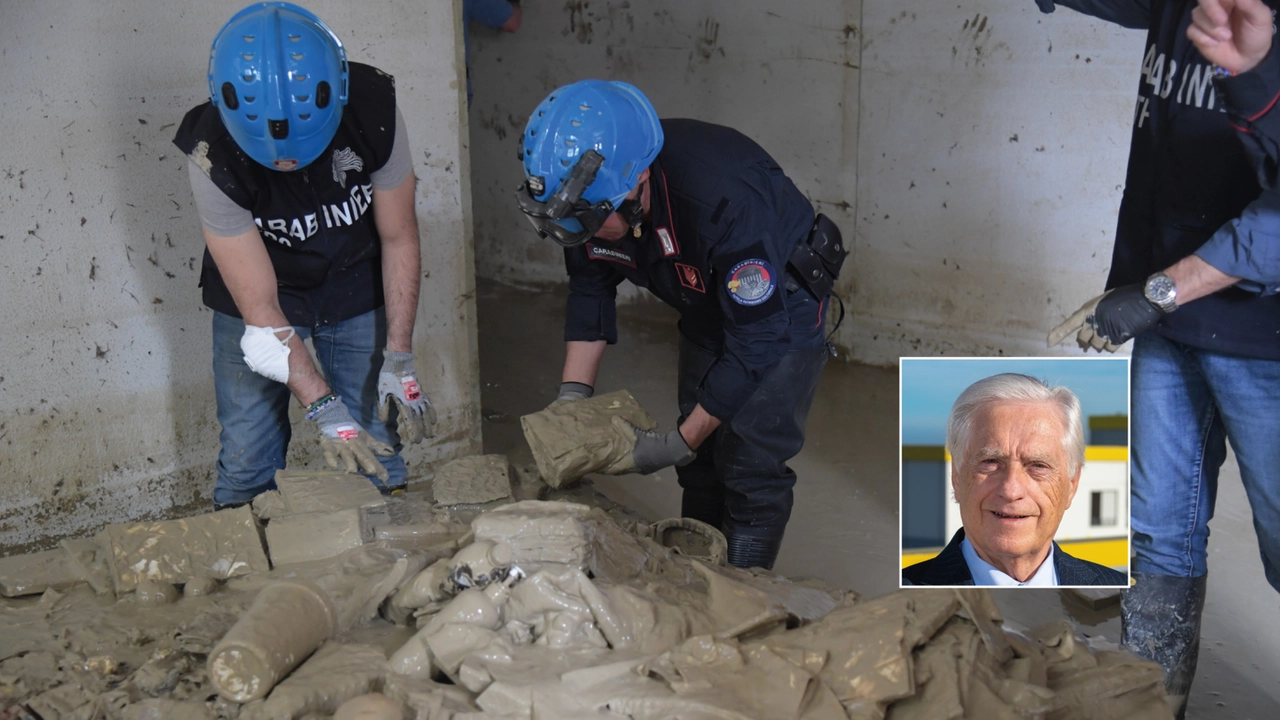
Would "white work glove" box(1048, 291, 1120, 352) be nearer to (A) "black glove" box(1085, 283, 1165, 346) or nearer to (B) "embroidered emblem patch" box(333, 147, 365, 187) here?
(A) "black glove" box(1085, 283, 1165, 346)

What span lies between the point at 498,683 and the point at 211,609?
81 centimetres

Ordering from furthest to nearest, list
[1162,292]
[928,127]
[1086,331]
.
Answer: [928,127]
[1086,331]
[1162,292]

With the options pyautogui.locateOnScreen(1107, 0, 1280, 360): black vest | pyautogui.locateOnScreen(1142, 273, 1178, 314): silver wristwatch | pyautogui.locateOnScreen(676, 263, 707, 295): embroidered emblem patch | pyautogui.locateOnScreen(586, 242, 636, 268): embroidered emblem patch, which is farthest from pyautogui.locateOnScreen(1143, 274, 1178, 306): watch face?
pyautogui.locateOnScreen(586, 242, 636, 268): embroidered emblem patch

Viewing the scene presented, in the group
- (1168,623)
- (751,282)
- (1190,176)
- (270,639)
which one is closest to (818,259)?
(751,282)

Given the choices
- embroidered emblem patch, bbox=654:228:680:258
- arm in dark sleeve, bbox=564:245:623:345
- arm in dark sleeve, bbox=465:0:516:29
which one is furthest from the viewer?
arm in dark sleeve, bbox=465:0:516:29

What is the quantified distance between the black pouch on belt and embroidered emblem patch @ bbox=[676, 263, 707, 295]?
25 cm

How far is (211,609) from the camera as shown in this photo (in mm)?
2180

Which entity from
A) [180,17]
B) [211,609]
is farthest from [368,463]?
[180,17]

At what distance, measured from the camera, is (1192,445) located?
245cm

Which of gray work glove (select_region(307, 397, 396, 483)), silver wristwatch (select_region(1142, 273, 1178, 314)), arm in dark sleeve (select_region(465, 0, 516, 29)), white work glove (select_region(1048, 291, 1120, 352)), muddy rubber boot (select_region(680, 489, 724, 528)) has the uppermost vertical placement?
arm in dark sleeve (select_region(465, 0, 516, 29))

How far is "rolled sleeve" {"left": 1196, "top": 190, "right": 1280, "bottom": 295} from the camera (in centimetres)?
210

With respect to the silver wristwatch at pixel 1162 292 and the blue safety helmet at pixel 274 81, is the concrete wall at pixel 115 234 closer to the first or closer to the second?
the blue safety helmet at pixel 274 81

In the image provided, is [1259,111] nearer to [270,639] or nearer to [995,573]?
[995,573]

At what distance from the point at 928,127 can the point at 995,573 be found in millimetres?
3577
